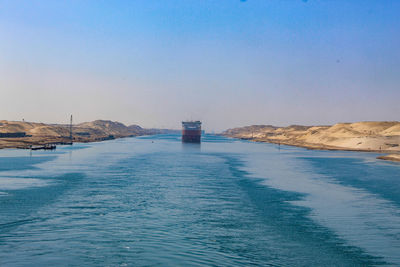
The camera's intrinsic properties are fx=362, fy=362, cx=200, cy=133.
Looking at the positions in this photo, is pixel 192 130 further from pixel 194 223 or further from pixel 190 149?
pixel 194 223

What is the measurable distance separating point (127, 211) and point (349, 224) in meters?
16.5

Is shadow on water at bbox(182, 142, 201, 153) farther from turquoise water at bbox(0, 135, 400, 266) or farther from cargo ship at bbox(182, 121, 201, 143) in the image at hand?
turquoise water at bbox(0, 135, 400, 266)

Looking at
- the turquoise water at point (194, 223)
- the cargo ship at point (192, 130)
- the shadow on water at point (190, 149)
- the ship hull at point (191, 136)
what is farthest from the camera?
the ship hull at point (191, 136)

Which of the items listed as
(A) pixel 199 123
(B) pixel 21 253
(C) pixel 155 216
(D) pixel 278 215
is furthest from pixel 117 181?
(A) pixel 199 123

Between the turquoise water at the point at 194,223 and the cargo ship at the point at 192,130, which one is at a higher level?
the cargo ship at the point at 192,130

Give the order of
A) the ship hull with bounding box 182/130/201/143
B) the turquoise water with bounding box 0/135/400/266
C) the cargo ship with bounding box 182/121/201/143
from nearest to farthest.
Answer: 1. the turquoise water with bounding box 0/135/400/266
2. the cargo ship with bounding box 182/121/201/143
3. the ship hull with bounding box 182/130/201/143

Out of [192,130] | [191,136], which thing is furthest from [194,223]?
[191,136]

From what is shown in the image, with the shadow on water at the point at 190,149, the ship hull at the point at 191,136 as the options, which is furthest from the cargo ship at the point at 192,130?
the shadow on water at the point at 190,149

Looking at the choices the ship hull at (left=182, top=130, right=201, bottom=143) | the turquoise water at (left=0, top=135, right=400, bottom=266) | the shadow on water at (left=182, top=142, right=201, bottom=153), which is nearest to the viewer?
the turquoise water at (left=0, top=135, right=400, bottom=266)

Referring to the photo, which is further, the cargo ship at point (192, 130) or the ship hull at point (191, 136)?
the ship hull at point (191, 136)

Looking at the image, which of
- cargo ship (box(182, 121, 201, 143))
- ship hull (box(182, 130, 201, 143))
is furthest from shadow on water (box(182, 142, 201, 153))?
ship hull (box(182, 130, 201, 143))

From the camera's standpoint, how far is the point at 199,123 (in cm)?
18062

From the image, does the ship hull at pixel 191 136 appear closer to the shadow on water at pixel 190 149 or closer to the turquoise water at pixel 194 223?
the shadow on water at pixel 190 149

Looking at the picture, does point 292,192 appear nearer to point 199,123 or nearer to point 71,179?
point 71,179
